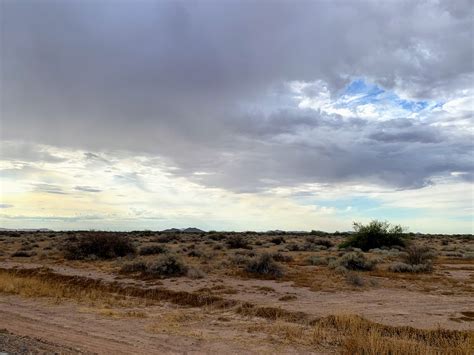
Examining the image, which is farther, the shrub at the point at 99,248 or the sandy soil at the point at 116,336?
the shrub at the point at 99,248

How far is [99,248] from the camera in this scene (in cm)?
3406

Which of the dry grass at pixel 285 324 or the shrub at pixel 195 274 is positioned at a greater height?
the shrub at pixel 195 274

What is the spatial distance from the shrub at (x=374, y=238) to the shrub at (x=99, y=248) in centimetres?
2064

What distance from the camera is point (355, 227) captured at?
43.9 m

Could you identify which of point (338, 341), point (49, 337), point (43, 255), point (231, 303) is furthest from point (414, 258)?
point (43, 255)

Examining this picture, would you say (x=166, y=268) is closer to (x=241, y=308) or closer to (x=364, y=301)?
(x=241, y=308)

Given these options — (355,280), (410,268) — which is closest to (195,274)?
(355,280)

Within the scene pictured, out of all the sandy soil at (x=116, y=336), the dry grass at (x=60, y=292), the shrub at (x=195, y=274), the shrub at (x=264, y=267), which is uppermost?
the shrub at (x=264, y=267)

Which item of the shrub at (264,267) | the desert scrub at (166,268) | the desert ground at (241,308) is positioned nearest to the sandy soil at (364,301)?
the desert ground at (241,308)

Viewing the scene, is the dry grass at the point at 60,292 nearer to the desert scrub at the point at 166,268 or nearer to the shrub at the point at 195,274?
the desert scrub at the point at 166,268

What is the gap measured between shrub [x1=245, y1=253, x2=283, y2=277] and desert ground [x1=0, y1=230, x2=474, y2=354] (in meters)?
0.06

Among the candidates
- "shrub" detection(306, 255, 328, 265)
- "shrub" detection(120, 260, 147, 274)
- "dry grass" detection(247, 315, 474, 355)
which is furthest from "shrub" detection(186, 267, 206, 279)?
"dry grass" detection(247, 315, 474, 355)

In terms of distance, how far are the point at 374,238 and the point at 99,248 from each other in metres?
25.8

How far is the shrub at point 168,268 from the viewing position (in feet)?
74.5
